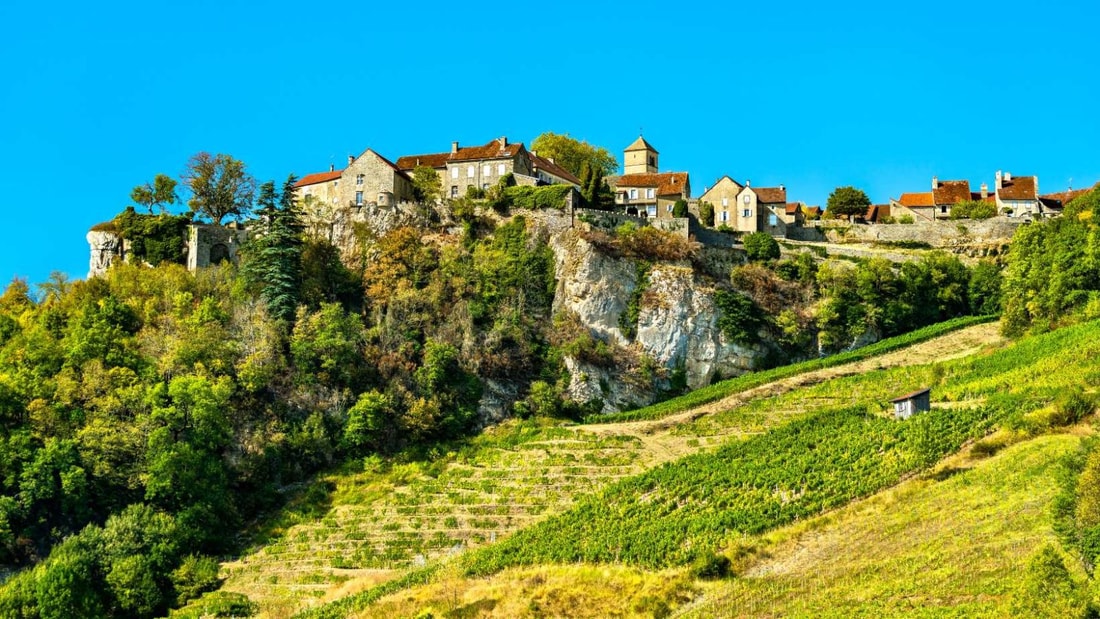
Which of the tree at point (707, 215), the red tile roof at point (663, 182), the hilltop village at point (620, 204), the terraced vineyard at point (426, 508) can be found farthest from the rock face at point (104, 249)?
the tree at point (707, 215)

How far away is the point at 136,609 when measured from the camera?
44.3 meters

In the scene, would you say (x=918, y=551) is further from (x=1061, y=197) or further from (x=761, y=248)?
(x=1061, y=197)

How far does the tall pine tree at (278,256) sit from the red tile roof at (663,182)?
21791mm

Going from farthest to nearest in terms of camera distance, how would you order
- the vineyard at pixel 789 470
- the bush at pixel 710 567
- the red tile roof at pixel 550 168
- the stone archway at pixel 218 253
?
1. the red tile roof at pixel 550 168
2. the stone archway at pixel 218 253
3. the vineyard at pixel 789 470
4. the bush at pixel 710 567

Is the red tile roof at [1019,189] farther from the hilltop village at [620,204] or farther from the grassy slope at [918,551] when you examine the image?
the grassy slope at [918,551]

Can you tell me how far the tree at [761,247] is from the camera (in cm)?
6519

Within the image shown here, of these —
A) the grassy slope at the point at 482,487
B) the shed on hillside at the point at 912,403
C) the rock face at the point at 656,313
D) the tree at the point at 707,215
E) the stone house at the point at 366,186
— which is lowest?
the grassy slope at the point at 482,487

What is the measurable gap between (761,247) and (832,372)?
10.3m

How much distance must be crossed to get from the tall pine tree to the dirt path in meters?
15.0

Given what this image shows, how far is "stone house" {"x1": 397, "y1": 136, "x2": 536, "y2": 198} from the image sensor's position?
68.4 metres

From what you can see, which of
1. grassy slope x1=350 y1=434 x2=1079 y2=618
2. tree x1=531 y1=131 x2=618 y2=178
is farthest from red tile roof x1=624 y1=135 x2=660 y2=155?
grassy slope x1=350 y1=434 x2=1079 y2=618

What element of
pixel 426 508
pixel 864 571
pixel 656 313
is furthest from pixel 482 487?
pixel 864 571

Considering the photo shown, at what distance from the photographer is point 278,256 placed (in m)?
58.3

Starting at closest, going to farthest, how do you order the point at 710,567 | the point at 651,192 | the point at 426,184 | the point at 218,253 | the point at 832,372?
the point at 710,567
the point at 832,372
the point at 218,253
the point at 426,184
the point at 651,192
